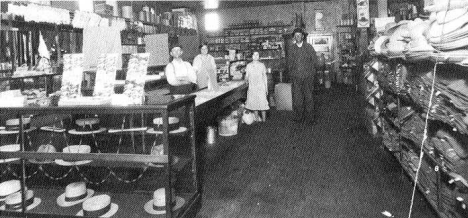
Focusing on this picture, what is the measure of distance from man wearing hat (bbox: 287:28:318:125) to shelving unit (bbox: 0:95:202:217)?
132 inches

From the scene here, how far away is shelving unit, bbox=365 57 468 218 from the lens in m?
2.13

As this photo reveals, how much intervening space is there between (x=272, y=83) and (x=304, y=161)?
16.5 feet

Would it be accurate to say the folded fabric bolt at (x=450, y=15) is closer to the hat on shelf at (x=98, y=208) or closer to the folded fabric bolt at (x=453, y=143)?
the folded fabric bolt at (x=453, y=143)

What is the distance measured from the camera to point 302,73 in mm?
6820

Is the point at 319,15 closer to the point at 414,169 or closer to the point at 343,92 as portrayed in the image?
the point at 343,92

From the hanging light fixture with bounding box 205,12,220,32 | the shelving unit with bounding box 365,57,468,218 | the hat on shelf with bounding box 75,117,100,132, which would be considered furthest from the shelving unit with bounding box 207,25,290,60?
the hat on shelf with bounding box 75,117,100,132

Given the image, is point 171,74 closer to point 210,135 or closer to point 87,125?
point 210,135

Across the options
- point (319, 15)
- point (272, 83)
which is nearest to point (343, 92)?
point (272, 83)

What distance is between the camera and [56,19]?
6988mm

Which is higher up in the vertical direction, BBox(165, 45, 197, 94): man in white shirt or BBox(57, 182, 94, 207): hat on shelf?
BBox(165, 45, 197, 94): man in white shirt

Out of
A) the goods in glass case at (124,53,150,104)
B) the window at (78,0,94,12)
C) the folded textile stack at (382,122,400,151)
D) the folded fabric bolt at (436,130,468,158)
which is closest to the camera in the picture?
the folded fabric bolt at (436,130,468,158)

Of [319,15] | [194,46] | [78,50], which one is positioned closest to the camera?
[78,50]

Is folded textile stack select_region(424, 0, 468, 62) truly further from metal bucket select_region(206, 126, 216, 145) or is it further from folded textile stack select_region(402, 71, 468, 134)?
metal bucket select_region(206, 126, 216, 145)

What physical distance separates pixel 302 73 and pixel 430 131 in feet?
14.0
